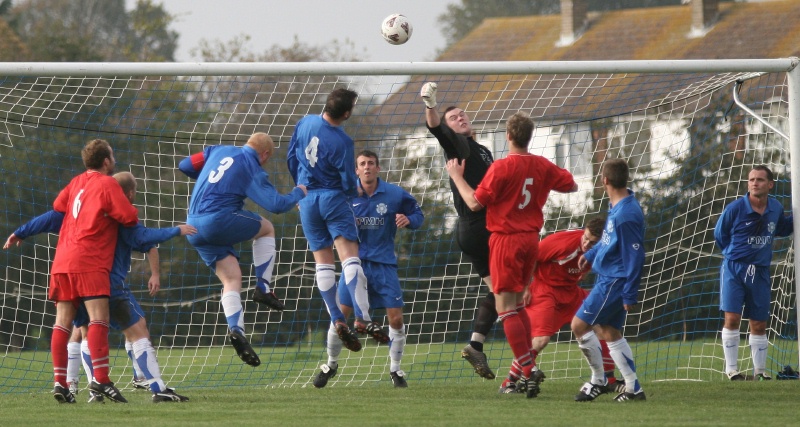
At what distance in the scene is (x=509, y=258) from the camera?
7.66 meters

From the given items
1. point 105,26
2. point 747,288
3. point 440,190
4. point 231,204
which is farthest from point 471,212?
point 105,26

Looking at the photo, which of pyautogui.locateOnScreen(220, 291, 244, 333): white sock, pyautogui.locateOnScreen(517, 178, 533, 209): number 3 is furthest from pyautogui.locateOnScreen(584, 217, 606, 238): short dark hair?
pyautogui.locateOnScreen(220, 291, 244, 333): white sock

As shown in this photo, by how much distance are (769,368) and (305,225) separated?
5508mm

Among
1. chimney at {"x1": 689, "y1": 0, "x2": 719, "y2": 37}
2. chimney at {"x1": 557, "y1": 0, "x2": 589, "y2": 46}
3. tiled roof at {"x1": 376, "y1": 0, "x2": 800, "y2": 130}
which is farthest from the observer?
chimney at {"x1": 557, "y1": 0, "x2": 589, "y2": 46}

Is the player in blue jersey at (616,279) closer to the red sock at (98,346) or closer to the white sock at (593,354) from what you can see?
the white sock at (593,354)

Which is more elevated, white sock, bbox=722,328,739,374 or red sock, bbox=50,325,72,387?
white sock, bbox=722,328,739,374

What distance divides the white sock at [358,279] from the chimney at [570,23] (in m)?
26.8

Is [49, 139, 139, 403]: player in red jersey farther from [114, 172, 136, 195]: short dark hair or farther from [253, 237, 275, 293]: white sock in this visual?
[253, 237, 275, 293]: white sock

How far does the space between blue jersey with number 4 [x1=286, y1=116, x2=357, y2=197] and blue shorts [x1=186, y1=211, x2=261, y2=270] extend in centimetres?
53

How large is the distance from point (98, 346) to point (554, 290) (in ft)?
11.1

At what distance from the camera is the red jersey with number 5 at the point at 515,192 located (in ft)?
25.0

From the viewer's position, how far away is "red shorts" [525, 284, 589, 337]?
8.62 metres

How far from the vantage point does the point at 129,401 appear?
8047 mm

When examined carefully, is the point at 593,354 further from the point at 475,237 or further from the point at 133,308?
the point at 133,308
